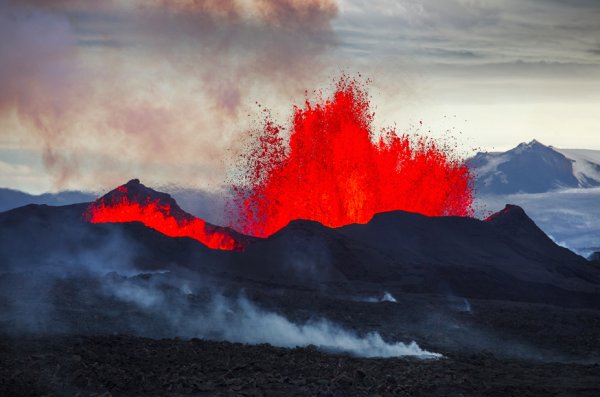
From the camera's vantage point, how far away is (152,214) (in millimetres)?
79562

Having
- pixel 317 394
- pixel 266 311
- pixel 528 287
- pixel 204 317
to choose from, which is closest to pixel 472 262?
pixel 528 287

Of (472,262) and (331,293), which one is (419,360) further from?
(472,262)

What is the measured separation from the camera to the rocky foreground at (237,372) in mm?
A: 26141

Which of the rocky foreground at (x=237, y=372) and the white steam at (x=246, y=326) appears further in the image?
the white steam at (x=246, y=326)

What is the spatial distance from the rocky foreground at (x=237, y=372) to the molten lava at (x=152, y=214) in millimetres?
43388

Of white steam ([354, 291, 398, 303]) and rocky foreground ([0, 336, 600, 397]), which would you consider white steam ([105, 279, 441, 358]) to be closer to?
rocky foreground ([0, 336, 600, 397])

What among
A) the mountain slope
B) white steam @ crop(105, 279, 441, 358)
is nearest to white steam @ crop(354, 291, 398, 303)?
the mountain slope

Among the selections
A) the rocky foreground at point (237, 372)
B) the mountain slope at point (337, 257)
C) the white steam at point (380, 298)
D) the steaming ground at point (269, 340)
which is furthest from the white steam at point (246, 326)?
the mountain slope at point (337, 257)

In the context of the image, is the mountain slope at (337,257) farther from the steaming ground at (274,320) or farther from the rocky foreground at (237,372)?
the rocky foreground at (237,372)

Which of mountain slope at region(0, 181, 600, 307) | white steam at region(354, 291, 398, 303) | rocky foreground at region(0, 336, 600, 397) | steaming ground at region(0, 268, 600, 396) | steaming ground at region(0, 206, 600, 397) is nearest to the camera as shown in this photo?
rocky foreground at region(0, 336, 600, 397)

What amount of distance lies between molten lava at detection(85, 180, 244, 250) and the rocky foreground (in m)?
43.4

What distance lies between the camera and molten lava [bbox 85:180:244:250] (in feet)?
257

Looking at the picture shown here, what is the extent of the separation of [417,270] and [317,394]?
133ft

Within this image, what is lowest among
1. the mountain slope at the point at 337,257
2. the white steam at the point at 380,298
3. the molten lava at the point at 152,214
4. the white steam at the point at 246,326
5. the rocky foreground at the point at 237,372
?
the rocky foreground at the point at 237,372
